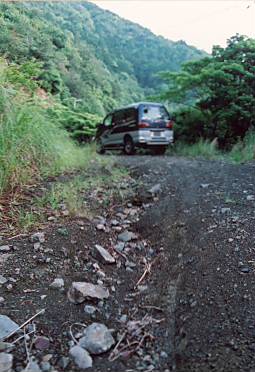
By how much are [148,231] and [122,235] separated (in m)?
0.26

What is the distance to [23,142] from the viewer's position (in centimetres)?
398

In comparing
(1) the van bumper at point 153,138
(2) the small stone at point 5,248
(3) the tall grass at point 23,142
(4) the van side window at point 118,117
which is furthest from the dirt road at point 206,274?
(4) the van side window at point 118,117

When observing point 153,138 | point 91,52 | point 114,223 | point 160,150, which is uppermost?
point 91,52

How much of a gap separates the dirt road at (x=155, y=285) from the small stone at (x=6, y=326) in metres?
0.05

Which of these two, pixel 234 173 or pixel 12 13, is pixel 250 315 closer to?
pixel 234 173

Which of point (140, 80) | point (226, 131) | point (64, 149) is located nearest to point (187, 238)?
point (64, 149)

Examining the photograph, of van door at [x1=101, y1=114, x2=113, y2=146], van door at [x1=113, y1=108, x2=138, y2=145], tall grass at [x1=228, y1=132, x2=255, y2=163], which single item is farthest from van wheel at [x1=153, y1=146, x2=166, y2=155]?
tall grass at [x1=228, y1=132, x2=255, y2=163]

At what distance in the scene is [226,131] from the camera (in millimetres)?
10211

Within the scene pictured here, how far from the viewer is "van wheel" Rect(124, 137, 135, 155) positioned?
10837mm

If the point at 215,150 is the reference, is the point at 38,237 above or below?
below

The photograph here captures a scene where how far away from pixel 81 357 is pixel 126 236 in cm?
147

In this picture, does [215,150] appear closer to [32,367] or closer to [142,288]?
[142,288]

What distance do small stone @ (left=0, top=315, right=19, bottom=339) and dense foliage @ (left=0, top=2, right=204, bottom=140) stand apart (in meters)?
4.16

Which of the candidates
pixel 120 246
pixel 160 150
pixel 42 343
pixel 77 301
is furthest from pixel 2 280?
pixel 160 150
